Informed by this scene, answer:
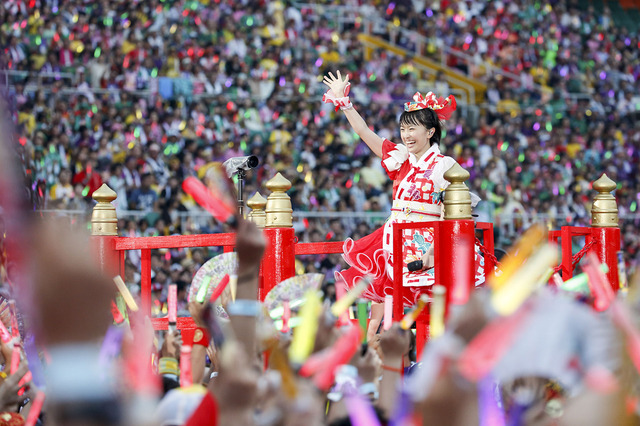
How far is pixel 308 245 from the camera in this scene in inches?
203

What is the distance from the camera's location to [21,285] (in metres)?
1.35

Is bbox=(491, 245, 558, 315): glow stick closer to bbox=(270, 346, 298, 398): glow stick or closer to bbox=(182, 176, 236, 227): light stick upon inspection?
bbox=(270, 346, 298, 398): glow stick

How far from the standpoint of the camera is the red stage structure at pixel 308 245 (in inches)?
151

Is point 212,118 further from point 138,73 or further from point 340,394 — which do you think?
point 340,394

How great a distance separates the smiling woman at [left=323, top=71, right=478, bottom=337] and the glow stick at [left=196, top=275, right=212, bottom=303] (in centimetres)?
171

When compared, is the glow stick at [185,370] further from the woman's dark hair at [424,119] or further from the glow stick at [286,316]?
the woman's dark hair at [424,119]

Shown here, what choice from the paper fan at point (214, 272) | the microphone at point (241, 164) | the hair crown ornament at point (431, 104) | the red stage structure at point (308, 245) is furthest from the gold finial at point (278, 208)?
the paper fan at point (214, 272)

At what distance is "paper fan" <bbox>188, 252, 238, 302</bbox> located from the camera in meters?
3.00

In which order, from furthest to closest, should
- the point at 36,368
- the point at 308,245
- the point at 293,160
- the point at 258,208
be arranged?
the point at 293,160 < the point at 258,208 < the point at 308,245 < the point at 36,368

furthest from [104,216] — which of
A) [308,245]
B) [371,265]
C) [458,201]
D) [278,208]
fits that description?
[458,201]

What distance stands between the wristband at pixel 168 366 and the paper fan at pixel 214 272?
0.31 m

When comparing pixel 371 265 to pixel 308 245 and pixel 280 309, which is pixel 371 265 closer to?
pixel 308 245

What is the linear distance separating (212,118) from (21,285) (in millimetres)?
10295

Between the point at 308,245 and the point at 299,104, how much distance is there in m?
7.29
